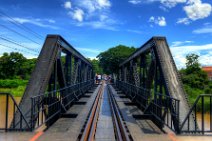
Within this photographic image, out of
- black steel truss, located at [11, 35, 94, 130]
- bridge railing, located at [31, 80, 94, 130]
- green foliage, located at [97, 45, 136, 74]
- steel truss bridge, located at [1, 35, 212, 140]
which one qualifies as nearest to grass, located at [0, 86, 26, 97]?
green foliage, located at [97, 45, 136, 74]

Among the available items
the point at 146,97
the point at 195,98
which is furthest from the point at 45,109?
the point at 195,98

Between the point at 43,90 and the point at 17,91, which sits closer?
the point at 43,90

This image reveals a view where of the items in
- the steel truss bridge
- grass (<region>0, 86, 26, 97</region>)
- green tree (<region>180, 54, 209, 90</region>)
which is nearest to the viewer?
the steel truss bridge

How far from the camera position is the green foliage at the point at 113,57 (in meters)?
69.4

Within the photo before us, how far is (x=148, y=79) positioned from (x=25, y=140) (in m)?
7.60

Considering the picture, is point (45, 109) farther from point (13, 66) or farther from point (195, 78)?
point (13, 66)

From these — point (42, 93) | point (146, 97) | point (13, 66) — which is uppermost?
point (13, 66)

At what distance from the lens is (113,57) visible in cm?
7038

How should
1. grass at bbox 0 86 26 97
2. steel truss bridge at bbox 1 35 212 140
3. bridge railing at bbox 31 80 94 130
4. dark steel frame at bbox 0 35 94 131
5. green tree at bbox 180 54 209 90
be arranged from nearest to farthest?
steel truss bridge at bbox 1 35 212 140 < dark steel frame at bbox 0 35 94 131 < bridge railing at bbox 31 80 94 130 < grass at bbox 0 86 26 97 < green tree at bbox 180 54 209 90

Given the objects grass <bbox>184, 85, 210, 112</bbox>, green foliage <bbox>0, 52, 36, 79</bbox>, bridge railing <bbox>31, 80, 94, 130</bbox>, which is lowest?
grass <bbox>184, 85, 210, 112</bbox>

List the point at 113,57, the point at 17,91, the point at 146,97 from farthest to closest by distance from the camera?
the point at 113,57, the point at 17,91, the point at 146,97

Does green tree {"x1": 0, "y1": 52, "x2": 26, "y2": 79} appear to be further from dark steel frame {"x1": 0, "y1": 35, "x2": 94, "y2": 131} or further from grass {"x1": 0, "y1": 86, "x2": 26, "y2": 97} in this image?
dark steel frame {"x1": 0, "y1": 35, "x2": 94, "y2": 131}

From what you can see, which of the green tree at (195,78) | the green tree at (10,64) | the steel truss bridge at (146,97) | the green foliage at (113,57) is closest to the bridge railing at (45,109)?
the steel truss bridge at (146,97)

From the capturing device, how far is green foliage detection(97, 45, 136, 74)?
69.4 m
